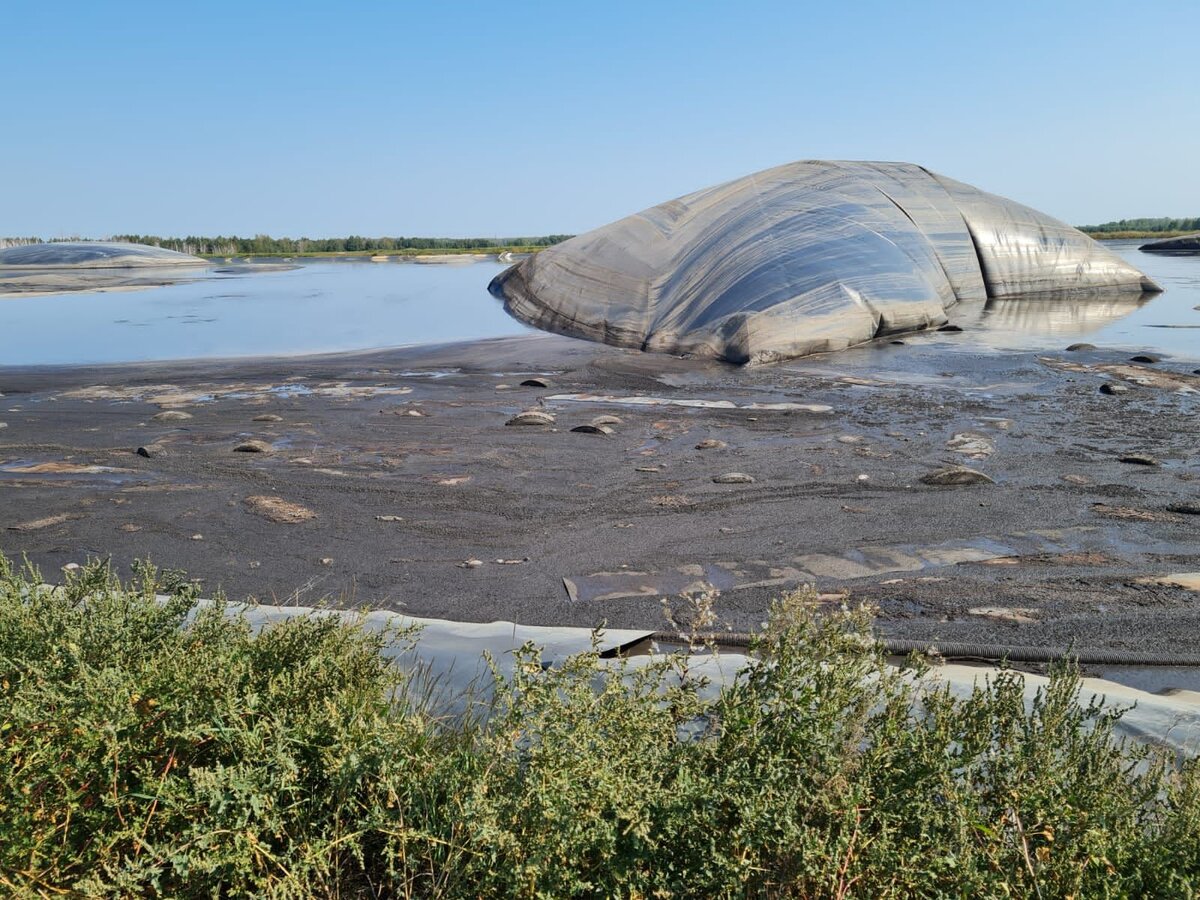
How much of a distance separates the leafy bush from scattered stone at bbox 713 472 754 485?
3.88 m

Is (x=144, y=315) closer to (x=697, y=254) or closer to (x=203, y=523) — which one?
(x=697, y=254)

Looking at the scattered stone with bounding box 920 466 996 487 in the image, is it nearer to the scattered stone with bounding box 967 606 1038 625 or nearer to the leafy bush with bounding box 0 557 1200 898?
the scattered stone with bounding box 967 606 1038 625

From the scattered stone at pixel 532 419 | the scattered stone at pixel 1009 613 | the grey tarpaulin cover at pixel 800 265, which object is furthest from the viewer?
the grey tarpaulin cover at pixel 800 265

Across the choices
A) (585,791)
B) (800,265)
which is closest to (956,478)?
(585,791)

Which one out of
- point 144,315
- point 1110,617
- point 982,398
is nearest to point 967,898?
point 1110,617

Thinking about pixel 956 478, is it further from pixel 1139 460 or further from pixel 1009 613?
pixel 1009 613

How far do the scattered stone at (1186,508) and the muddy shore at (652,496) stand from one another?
0.02 metres

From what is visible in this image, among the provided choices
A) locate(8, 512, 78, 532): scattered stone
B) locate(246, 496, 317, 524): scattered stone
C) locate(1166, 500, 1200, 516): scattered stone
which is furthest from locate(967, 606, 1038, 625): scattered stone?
locate(8, 512, 78, 532): scattered stone

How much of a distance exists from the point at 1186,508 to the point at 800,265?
8867mm

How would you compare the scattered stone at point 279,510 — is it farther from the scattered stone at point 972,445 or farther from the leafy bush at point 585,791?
the scattered stone at point 972,445

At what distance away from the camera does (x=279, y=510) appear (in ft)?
20.7

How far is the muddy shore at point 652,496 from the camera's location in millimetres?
4812

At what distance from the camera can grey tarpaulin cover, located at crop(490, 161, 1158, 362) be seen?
1388cm

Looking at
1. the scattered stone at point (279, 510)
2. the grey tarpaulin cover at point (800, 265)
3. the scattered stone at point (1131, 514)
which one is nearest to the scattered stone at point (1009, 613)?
the scattered stone at point (1131, 514)
